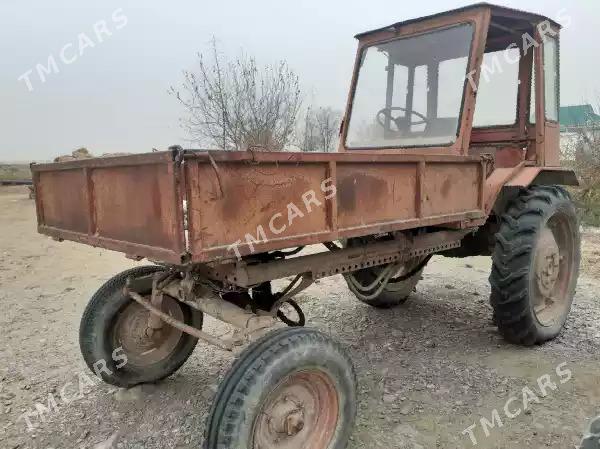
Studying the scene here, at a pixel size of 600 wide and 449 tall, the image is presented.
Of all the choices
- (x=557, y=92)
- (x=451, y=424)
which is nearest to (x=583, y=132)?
(x=557, y=92)

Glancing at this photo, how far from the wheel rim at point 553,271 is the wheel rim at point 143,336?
2616 millimetres

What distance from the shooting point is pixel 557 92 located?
4293 mm

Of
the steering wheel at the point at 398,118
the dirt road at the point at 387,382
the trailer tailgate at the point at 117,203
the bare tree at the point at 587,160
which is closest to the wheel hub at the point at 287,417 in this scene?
the dirt road at the point at 387,382

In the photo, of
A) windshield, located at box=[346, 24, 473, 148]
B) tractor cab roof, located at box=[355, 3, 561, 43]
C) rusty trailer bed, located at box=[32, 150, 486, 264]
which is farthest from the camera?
windshield, located at box=[346, 24, 473, 148]

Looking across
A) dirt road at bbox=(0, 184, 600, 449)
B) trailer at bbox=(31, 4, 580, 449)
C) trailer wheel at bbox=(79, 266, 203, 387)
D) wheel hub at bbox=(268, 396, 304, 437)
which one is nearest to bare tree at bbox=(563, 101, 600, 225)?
dirt road at bbox=(0, 184, 600, 449)

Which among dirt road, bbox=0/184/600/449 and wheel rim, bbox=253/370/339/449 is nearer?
wheel rim, bbox=253/370/339/449

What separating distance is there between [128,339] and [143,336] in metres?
0.09

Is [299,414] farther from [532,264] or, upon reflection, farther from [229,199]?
[532,264]

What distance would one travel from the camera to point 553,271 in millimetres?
3984

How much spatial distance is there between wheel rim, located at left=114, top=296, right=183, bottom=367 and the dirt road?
206mm

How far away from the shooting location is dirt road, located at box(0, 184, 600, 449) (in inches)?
111

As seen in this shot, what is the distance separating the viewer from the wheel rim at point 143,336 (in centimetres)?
325

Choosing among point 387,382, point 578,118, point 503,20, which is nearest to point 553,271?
point 387,382

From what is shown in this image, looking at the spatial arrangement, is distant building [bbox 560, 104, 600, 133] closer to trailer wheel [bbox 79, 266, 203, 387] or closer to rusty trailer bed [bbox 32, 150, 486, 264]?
rusty trailer bed [bbox 32, 150, 486, 264]
